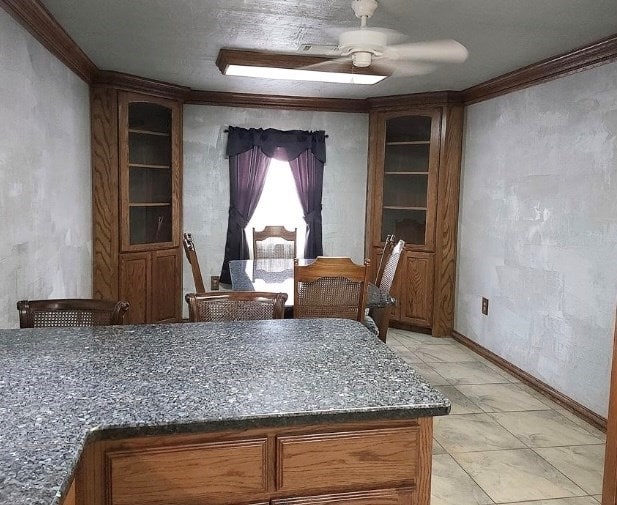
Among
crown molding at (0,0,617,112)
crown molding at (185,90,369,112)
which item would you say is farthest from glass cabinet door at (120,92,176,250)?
crown molding at (185,90,369,112)

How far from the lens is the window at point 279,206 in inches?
222

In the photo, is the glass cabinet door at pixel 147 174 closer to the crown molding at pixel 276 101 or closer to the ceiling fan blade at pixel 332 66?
the crown molding at pixel 276 101

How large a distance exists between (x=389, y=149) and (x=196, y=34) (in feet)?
8.80

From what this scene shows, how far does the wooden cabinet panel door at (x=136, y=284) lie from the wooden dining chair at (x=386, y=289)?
2.23 m

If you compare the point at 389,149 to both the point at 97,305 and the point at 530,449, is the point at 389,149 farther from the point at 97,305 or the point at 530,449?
the point at 97,305

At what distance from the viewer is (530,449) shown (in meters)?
3.13

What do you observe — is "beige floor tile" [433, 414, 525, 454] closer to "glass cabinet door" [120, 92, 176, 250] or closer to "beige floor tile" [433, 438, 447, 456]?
"beige floor tile" [433, 438, 447, 456]

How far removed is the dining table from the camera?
322 cm

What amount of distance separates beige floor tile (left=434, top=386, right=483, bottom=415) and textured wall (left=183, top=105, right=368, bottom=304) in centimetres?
212

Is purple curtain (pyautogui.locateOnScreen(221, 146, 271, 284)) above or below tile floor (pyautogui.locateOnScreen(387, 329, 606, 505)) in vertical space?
above

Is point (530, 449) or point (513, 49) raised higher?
point (513, 49)

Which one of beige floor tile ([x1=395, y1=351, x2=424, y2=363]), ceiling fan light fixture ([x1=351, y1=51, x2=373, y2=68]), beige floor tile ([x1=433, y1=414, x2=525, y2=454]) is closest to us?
ceiling fan light fixture ([x1=351, y1=51, x2=373, y2=68])

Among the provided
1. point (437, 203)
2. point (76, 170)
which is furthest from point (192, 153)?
point (437, 203)

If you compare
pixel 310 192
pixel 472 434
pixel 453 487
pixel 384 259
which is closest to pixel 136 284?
pixel 310 192
